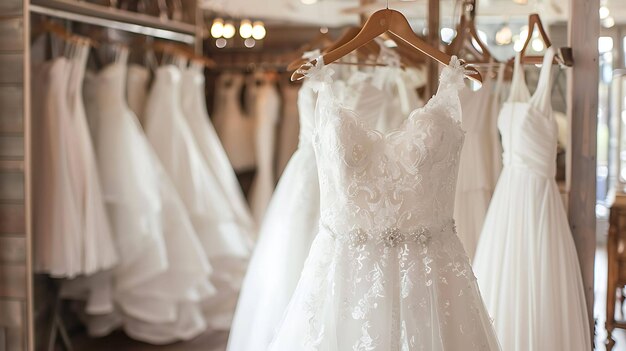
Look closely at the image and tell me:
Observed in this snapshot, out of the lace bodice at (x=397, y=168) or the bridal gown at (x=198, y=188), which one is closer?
the lace bodice at (x=397, y=168)

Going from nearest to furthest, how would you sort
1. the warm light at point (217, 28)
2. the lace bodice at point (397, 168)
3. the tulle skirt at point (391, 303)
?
the tulle skirt at point (391, 303), the lace bodice at point (397, 168), the warm light at point (217, 28)

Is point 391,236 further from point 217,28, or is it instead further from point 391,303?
point 217,28

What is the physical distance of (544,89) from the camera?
2400 mm

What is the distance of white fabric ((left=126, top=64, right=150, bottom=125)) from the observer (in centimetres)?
439

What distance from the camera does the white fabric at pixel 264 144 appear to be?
17.3 feet

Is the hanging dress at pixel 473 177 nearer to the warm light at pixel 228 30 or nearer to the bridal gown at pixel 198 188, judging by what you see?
the bridal gown at pixel 198 188

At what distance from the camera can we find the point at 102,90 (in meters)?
4.01

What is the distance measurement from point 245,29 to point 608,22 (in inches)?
113

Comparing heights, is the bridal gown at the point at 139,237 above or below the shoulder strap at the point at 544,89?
below

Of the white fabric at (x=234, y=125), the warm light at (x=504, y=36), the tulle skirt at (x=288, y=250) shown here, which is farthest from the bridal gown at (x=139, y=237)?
the warm light at (x=504, y=36)

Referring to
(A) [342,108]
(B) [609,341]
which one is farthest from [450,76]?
(B) [609,341]

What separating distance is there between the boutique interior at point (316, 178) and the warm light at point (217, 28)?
0.19 ft

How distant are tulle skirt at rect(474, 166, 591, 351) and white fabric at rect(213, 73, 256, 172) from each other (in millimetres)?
3103

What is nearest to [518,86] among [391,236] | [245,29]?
[391,236]
